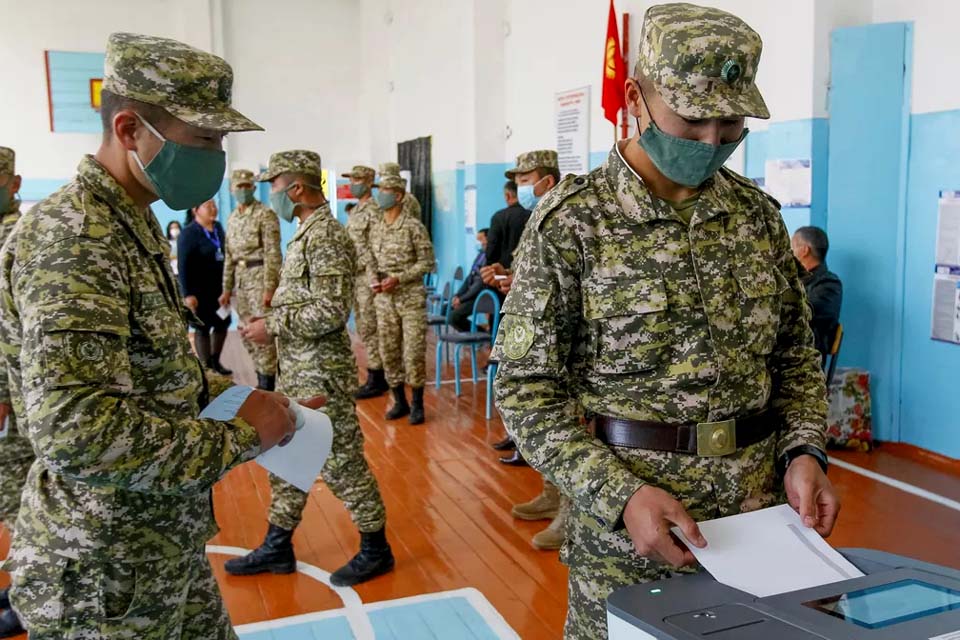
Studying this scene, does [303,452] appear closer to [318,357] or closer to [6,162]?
[318,357]

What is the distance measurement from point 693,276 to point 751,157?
3.80 m

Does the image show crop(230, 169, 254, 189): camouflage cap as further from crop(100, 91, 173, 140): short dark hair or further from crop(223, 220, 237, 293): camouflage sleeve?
crop(100, 91, 173, 140): short dark hair

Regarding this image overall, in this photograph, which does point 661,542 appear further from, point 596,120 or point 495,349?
point 596,120

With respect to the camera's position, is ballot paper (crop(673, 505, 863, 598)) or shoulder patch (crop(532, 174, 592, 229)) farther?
shoulder patch (crop(532, 174, 592, 229))

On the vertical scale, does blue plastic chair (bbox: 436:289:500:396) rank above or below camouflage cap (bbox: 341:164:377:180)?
below

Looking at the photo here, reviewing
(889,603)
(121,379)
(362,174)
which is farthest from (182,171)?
(362,174)

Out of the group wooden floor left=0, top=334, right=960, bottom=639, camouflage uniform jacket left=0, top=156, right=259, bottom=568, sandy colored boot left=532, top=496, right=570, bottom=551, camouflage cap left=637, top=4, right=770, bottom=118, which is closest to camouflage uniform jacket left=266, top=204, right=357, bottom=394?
wooden floor left=0, top=334, right=960, bottom=639

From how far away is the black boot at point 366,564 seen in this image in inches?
122

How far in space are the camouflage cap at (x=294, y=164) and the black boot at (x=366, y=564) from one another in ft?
4.76

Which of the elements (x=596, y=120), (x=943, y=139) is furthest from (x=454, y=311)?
(x=943, y=139)

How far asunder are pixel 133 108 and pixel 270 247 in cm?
473

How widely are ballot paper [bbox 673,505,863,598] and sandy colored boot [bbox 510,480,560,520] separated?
2500mm

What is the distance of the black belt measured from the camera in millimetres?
1362

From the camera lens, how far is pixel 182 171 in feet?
4.84
